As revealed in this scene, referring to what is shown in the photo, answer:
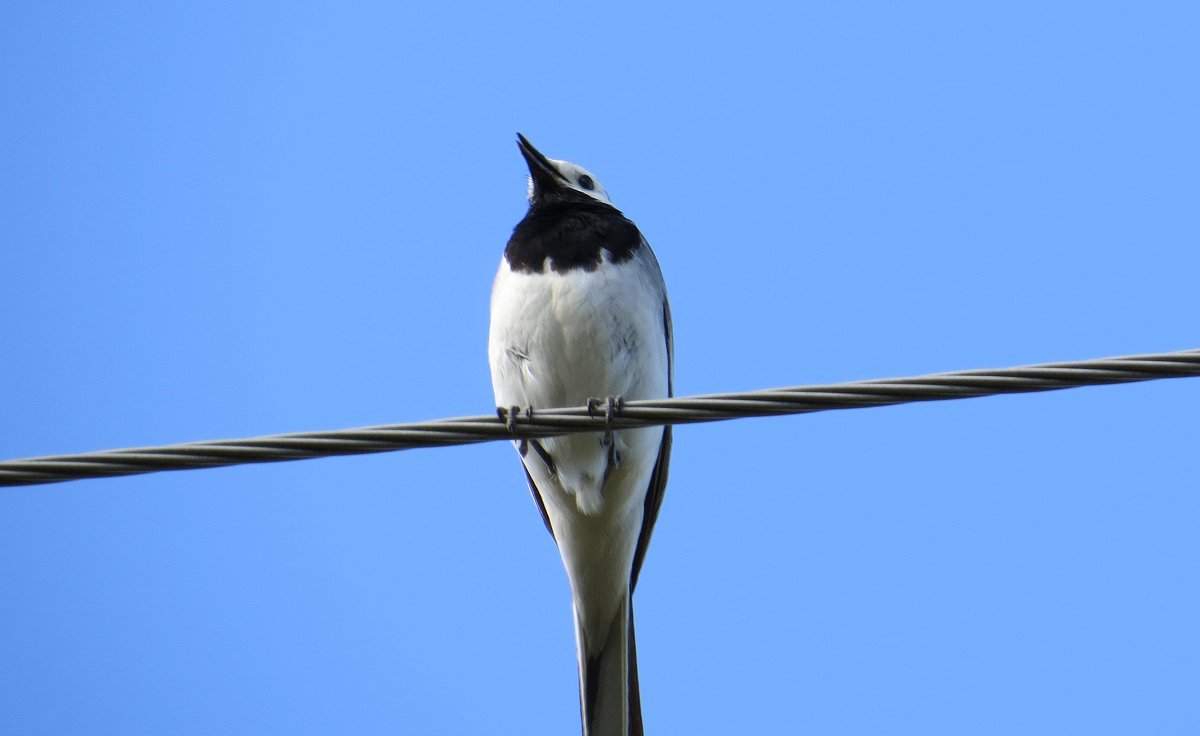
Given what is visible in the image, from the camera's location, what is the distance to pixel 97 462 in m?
3.42

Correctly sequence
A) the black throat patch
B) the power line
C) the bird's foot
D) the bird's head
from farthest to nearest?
the bird's head → the black throat patch → the bird's foot → the power line

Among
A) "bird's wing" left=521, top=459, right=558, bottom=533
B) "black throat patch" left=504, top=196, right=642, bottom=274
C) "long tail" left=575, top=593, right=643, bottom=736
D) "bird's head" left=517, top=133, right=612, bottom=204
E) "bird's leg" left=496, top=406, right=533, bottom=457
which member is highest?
"bird's head" left=517, top=133, right=612, bottom=204

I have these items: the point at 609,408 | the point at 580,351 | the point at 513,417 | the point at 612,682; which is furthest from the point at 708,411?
the point at 612,682

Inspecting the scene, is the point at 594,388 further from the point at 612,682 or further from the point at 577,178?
the point at 577,178

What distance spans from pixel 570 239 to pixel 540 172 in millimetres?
1155

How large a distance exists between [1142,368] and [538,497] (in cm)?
349

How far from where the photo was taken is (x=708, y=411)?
11.9 feet

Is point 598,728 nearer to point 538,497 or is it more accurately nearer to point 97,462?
point 538,497

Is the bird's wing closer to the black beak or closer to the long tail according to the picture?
the long tail

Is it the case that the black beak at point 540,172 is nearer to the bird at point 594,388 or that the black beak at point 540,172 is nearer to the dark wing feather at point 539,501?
the bird at point 594,388

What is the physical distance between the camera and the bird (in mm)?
5582

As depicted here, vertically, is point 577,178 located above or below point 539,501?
above

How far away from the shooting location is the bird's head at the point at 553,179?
6882mm

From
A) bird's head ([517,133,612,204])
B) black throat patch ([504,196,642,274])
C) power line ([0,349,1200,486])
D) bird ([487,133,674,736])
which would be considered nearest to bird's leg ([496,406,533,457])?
bird ([487,133,674,736])
